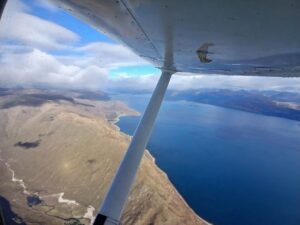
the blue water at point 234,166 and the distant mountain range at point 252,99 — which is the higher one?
the distant mountain range at point 252,99

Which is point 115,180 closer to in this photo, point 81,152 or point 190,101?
point 81,152

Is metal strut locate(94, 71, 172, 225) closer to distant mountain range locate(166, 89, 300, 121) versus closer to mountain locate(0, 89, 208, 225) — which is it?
mountain locate(0, 89, 208, 225)

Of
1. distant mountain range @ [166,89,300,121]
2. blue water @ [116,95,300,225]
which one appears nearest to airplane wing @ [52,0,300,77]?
blue water @ [116,95,300,225]

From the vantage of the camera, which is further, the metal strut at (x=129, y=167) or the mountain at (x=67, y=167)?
the mountain at (x=67, y=167)

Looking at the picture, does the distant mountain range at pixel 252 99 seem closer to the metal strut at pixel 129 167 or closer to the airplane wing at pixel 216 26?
the metal strut at pixel 129 167

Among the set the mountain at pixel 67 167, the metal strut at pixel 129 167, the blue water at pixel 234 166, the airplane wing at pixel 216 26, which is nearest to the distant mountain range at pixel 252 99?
the blue water at pixel 234 166

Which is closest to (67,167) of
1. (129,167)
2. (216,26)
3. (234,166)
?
(234,166)
